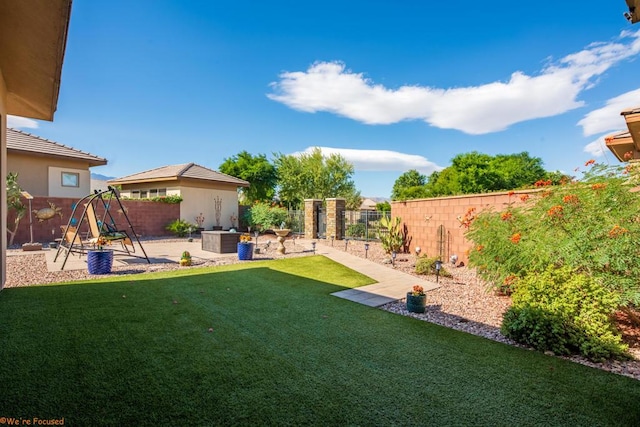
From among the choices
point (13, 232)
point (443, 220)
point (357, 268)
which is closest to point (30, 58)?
point (357, 268)

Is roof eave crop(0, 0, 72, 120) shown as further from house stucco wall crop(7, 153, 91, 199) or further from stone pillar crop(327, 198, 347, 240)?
house stucco wall crop(7, 153, 91, 199)

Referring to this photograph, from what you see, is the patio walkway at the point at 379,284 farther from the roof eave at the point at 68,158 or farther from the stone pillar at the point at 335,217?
the roof eave at the point at 68,158

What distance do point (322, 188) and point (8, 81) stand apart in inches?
1139

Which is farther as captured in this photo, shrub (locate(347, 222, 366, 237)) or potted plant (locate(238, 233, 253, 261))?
shrub (locate(347, 222, 366, 237))

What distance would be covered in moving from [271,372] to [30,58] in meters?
5.54

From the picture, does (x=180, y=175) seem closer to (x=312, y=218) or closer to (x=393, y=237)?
(x=312, y=218)

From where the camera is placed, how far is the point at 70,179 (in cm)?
1711

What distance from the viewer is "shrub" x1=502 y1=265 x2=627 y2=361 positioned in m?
3.66

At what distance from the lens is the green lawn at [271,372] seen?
2422 mm

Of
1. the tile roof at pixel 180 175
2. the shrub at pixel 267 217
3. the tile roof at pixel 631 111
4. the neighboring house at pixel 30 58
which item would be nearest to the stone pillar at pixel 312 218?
the shrub at pixel 267 217

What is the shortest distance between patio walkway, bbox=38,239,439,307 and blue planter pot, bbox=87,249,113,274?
1.02m

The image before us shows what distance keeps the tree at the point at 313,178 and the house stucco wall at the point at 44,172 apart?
18206 mm

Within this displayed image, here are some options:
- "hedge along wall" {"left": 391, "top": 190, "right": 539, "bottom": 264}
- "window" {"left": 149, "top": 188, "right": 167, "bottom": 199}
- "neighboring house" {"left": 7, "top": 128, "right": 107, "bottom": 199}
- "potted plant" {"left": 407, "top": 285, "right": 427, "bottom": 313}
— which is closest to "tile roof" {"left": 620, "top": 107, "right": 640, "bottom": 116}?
"hedge along wall" {"left": 391, "top": 190, "right": 539, "bottom": 264}

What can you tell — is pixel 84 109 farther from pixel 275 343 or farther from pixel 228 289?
pixel 275 343
